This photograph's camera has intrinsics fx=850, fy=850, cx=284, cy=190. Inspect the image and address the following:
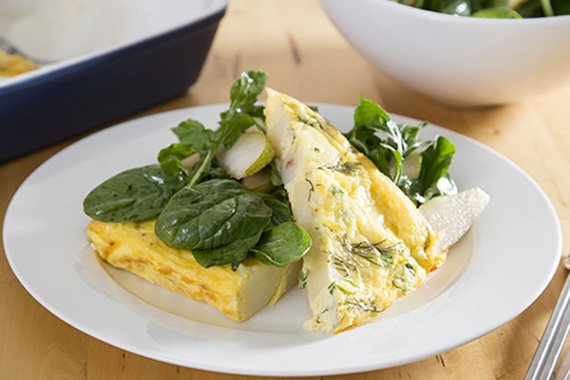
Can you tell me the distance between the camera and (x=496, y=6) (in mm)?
2230

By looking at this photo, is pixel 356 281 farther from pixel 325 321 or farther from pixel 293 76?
pixel 293 76

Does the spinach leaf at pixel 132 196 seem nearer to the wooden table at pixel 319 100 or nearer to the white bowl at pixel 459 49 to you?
the wooden table at pixel 319 100

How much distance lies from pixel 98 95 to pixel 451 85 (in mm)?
855

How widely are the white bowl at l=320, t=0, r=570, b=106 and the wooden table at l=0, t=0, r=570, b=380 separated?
6.7 inches

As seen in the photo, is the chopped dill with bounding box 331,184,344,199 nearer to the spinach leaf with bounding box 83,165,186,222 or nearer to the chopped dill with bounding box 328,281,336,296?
the chopped dill with bounding box 328,281,336,296

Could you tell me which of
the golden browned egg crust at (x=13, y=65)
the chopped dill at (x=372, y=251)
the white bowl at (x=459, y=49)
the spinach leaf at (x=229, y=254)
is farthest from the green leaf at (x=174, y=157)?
the golden browned egg crust at (x=13, y=65)

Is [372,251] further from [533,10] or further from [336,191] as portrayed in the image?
[533,10]

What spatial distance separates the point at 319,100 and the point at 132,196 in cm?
92

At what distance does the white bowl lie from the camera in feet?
6.22

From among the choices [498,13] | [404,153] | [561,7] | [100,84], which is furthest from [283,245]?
[561,7]

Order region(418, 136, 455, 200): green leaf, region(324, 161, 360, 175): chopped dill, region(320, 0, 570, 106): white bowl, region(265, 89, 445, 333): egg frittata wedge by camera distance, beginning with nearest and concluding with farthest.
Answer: region(265, 89, 445, 333): egg frittata wedge
region(324, 161, 360, 175): chopped dill
region(418, 136, 455, 200): green leaf
region(320, 0, 570, 106): white bowl

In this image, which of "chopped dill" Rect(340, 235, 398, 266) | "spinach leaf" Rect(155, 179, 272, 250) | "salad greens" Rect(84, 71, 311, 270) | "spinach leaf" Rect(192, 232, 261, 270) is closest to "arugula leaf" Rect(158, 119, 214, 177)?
"salad greens" Rect(84, 71, 311, 270)

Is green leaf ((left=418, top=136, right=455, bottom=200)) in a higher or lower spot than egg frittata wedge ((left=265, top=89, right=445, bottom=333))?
lower

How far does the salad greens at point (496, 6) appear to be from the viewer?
218 cm
